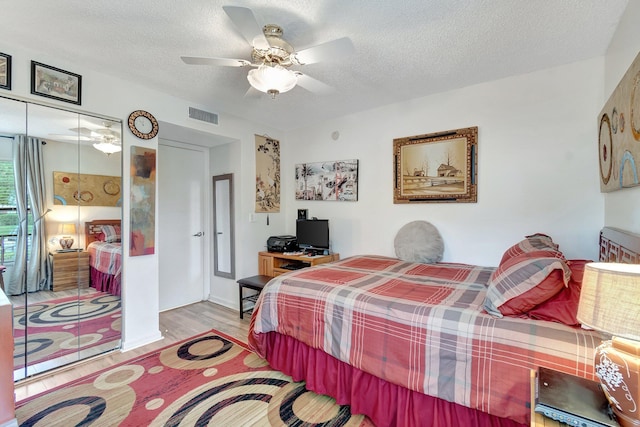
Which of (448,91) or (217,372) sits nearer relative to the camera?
(217,372)

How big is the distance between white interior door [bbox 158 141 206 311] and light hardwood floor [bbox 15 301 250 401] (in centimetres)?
27

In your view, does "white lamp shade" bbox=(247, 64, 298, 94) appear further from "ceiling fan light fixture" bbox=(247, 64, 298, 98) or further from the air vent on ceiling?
the air vent on ceiling

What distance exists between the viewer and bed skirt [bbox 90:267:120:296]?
2.55 metres

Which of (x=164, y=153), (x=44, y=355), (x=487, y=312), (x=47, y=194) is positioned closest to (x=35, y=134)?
(x=47, y=194)

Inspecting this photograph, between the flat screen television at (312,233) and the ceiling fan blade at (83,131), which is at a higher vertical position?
the ceiling fan blade at (83,131)

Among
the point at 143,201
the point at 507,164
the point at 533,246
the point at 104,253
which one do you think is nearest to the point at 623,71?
the point at 507,164

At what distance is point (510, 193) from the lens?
2670 mm

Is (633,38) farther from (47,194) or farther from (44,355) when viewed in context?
(44,355)

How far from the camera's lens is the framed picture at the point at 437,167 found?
2.86 metres

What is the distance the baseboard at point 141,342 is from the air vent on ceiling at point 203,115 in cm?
233

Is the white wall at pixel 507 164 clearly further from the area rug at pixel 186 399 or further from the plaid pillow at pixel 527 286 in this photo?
the area rug at pixel 186 399

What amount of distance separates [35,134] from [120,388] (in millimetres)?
2037

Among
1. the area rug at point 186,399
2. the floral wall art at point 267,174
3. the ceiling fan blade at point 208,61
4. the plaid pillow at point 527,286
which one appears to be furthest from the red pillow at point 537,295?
the floral wall art at point 267,174

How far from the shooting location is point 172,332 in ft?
9.97
